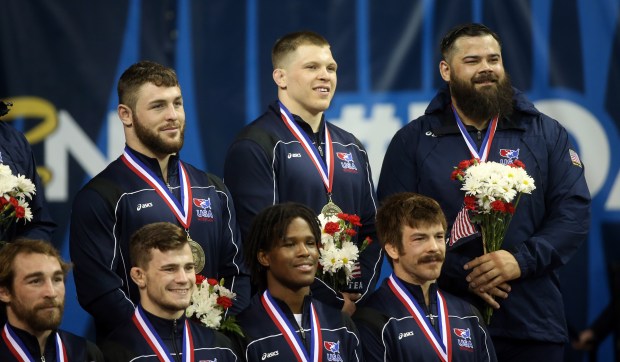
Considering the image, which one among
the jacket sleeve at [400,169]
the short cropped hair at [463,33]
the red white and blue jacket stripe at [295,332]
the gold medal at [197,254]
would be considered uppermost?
the short cropped hair at [463,33]

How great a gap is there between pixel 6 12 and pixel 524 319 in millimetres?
3451

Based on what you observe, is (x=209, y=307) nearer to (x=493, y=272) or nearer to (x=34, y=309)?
(x=34, y=309)

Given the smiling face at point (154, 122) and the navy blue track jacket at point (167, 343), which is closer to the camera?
the navy blue track jacket at point (167, 343)

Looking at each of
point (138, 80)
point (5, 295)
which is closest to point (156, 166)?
point (138, 80)

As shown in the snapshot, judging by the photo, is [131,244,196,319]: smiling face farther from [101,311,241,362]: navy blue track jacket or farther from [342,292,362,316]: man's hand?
[342,292,362,316]: man's hand

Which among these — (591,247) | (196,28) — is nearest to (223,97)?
(196,28)

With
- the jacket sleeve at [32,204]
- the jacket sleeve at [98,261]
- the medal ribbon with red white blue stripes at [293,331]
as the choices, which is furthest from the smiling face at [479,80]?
the jacket sleeve at [32,204]

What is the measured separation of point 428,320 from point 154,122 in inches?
56.1

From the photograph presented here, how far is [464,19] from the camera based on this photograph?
7.23 metres

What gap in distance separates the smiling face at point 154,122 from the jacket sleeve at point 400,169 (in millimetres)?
1142

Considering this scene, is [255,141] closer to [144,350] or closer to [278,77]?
[278,77]

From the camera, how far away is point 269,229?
17.4 ft

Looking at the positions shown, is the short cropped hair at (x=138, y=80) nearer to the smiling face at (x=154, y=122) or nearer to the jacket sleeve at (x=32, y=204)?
the smiling face at (x=154, y=122)

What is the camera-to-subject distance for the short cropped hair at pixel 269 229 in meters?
5.28
